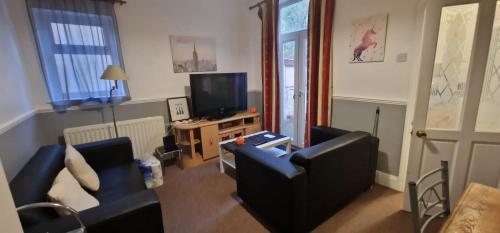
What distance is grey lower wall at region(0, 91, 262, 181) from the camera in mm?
1620

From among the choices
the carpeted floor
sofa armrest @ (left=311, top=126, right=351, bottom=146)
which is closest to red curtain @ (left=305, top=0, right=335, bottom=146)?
sofa armrest @ (left=311, top=126, right=351, bottom=146)

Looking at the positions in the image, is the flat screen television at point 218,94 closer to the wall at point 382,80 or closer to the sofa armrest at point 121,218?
the wall at point 382,80

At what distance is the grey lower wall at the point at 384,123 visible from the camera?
91.6 inches

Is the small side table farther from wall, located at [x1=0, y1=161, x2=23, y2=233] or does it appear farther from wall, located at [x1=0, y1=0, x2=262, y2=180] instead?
wall, located at [x1=0, y1=161, x2=23, y2=233]

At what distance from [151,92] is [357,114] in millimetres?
2832

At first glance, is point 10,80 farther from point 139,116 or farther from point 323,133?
point 323,133

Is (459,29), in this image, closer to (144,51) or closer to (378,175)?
(378,175)

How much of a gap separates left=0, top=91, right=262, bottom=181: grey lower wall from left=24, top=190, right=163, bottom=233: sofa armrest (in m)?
0.78

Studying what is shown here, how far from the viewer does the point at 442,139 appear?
1.76 metres

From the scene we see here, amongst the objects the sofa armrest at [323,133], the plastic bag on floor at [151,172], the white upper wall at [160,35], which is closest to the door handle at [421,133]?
the sofa armrest at [323,133]

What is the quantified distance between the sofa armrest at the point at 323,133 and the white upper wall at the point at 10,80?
2.80 meters

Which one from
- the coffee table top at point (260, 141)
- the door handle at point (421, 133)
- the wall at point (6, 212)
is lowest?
the coffee table top at point (260, 141)

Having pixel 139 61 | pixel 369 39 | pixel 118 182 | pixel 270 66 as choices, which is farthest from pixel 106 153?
pixel 369 39

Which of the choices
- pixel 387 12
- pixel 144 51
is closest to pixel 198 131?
pixel 144 51
